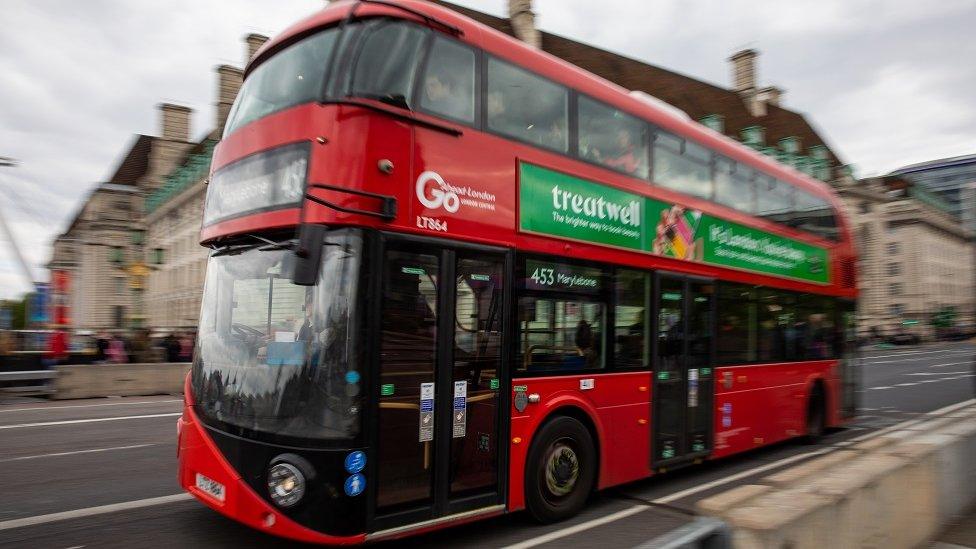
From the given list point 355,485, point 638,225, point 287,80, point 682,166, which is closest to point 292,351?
point 355,485

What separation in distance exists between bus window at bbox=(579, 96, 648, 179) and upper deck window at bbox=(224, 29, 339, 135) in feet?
8.75

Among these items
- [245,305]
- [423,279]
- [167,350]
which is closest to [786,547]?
[423,279]

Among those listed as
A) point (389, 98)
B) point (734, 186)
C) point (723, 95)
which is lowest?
point (389, 98)

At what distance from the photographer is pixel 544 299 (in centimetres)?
612

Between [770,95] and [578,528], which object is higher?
[770,95]

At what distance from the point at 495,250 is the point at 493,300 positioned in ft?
1.36

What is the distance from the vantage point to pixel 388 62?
5.09m

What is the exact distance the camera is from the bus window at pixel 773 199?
9703 millimetres

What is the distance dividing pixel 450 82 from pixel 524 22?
3897 centimetres

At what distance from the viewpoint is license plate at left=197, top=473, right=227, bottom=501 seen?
4859 millimetres

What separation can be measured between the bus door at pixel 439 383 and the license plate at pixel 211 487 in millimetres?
1134

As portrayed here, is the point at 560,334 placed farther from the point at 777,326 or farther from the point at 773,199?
the point at 773,199

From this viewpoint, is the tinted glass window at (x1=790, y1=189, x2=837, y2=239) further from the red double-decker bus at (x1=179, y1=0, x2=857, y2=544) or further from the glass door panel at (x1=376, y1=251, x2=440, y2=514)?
the glass door panel at (x1=376, y1=251, x2=440, y2=514)

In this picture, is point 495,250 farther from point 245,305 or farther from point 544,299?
point 245,305
